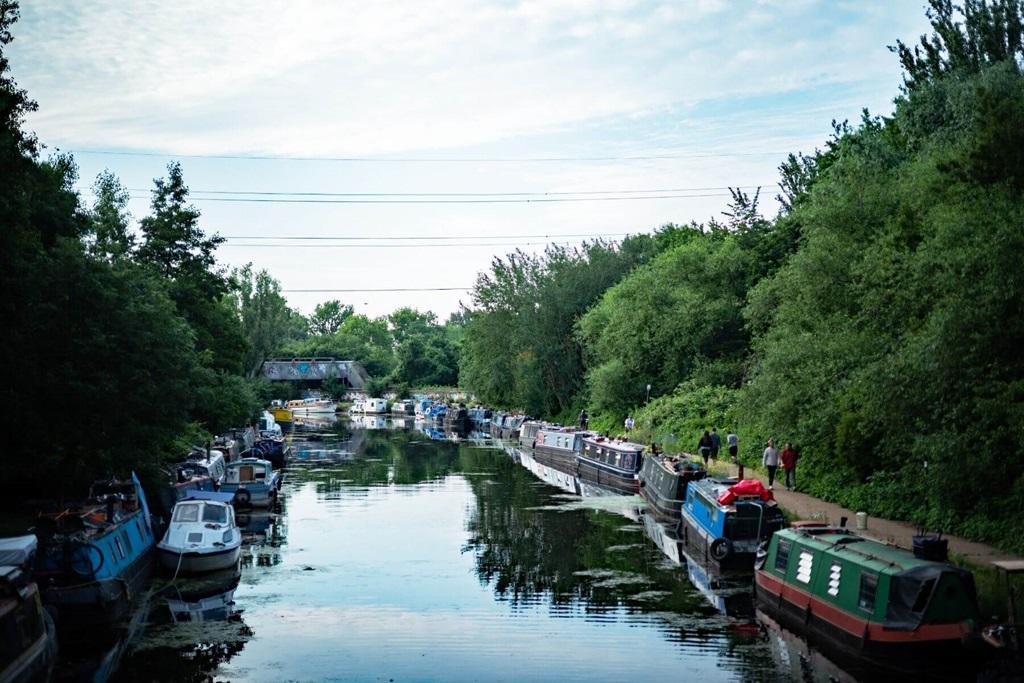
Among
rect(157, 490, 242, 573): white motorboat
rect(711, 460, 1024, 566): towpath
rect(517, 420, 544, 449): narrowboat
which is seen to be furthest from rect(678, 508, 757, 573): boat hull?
rect(517, 420, 544, 449): narrowboat

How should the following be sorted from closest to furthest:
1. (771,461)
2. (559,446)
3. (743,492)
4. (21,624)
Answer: (21,624) → (743,492) → (771,461) → (559,446)

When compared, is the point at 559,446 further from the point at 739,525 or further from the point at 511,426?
the point at 739,525

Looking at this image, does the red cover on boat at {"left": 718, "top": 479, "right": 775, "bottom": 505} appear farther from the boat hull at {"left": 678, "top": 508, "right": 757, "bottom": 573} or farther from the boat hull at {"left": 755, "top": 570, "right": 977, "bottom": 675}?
the boat hull at {"left": 755, "top": 570, "right": 977, "bottom": 675}

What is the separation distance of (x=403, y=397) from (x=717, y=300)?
81.2 meters

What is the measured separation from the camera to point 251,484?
137 ft

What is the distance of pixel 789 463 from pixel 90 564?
2289 cm

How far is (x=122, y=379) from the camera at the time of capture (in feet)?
98.8

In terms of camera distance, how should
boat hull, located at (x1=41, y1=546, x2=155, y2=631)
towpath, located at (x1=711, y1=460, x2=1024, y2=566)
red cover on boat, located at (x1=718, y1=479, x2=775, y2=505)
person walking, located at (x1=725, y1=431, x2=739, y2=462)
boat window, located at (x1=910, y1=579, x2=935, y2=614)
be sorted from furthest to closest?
1. person walking, located at (x1=725, y1=431, x2=739, y2=462)
2. red cover on boat, located at (x1=718, y1=479, x2=775, y2=505)
3. towpath, located at (x1=711, y1=460, x2=1024, y2=566)
4. boat hull, located at (x1=41, y1=546, x2=155, y2=631)
5. boat window, located at (x1=910, y1=579, x2=935, y2=614)

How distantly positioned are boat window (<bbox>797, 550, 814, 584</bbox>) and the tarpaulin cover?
16060 mm

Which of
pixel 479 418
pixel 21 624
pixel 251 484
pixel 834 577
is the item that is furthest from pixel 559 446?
pixel 21 624

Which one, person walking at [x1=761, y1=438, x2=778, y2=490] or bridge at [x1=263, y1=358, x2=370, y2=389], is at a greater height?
bridge at [x1=263, y1=358, x2=370, y2=389]

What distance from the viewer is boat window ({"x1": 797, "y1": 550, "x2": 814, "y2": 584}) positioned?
21.8 meters

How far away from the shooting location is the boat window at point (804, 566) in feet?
71.7

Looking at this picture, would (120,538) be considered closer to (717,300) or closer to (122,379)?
(122,379)
